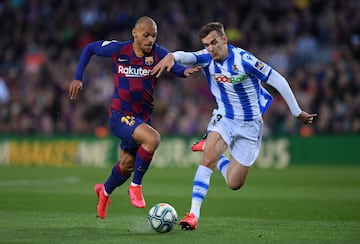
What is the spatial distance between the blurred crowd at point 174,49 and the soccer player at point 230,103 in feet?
38.0

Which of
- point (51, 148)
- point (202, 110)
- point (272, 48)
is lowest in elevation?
point (51, 148)

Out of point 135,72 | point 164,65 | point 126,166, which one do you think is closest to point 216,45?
point 164,65

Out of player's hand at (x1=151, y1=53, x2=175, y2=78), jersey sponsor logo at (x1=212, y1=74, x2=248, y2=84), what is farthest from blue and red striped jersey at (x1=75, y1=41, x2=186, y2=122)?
player's hand at (x1=151, y1=53, x2=175, y2=78)

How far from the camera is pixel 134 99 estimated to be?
10297mm

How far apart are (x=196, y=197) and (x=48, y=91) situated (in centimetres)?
1653

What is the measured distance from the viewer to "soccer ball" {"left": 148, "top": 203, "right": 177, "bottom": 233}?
29.6ft

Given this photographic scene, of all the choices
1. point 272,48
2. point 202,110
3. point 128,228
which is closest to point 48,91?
point 202,110

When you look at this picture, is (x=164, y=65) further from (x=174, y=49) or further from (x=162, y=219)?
(x=174, y=49)

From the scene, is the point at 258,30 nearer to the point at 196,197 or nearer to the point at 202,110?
the point at 202,110

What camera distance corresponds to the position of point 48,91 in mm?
25203

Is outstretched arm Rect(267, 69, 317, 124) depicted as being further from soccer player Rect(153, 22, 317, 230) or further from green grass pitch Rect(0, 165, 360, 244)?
green grass pitch Rect(0, 165, 360, 244)

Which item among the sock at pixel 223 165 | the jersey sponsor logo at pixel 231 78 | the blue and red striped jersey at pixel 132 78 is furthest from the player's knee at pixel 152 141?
the jersey sponsor logo at pixel 231 78

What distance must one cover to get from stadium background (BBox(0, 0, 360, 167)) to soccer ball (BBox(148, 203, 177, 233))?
42.8 feet

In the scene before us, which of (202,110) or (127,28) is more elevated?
(127,28)
